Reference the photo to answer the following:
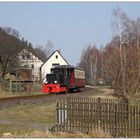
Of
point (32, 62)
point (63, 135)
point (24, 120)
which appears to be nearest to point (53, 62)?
point (32, 62)

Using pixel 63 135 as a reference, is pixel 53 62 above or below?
above

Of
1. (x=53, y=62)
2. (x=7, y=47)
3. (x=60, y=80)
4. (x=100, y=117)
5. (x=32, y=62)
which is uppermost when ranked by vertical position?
(x=7, y=47)

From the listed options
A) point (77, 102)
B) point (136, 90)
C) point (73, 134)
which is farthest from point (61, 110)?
point (136, 90)

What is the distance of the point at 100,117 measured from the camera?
48.2 feet

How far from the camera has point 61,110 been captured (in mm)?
15172

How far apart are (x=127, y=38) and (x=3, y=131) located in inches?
1646

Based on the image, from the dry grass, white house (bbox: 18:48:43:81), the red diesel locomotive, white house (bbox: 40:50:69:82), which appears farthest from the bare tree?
the dry grass

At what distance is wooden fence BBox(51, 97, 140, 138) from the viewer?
1385 cm

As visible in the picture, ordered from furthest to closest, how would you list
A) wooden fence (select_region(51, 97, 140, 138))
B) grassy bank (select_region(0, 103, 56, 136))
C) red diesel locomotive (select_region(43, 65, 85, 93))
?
red diesel locomotive (select_region(43, 65, 85, 93)) < grassy bank (select_region(0, 103, 56, 136)) < wooden fence (select_region(51, 97, 140, 138))

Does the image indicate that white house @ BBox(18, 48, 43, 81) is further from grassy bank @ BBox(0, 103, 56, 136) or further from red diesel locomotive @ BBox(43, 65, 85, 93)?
grassy bank @ BBox(0, 103, 56, 136)

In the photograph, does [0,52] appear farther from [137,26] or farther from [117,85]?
[117,85]

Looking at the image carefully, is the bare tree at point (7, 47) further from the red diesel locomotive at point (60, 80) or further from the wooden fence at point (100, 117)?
the wooden fence at point (100, 117)

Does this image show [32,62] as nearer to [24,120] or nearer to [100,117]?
[24,120]

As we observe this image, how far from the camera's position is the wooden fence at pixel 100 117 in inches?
545
